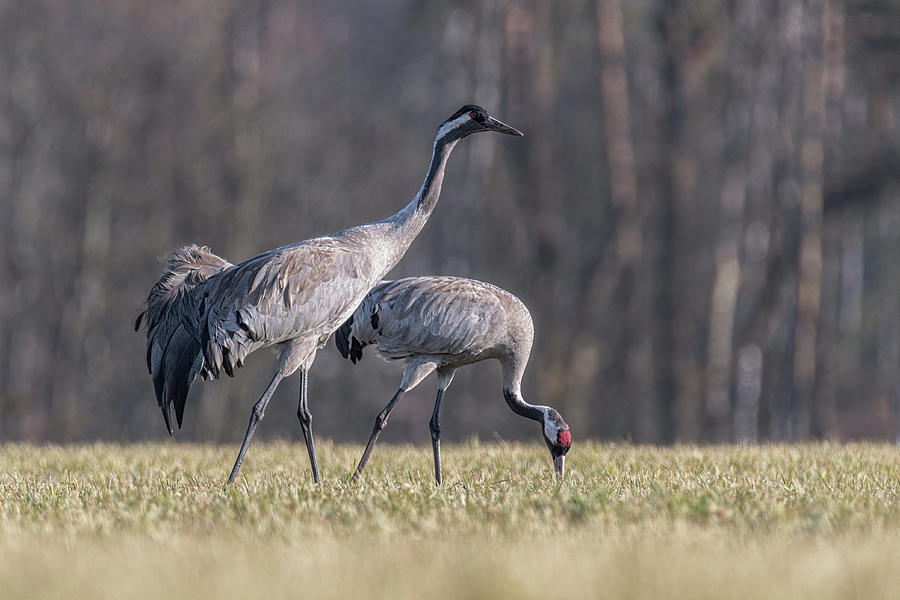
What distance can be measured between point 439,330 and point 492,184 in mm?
15451

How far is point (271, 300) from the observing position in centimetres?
774

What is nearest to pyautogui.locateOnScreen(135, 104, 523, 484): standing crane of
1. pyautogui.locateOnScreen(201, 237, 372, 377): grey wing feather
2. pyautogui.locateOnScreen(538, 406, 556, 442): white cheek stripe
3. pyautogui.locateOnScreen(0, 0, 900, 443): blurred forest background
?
pyautogui.locateOnScreen(201, 237, 372, 377): grey wing feather

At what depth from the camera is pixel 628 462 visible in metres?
8.97

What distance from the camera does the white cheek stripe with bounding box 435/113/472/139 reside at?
28.2 feet

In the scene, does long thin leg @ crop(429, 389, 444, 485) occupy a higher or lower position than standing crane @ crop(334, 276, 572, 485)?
lower

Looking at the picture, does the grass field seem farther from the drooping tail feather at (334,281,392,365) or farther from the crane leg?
the drooping tail feather at (334,281,392,365)

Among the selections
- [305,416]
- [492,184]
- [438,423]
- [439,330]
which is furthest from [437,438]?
[492,184]

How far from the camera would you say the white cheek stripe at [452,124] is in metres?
8.61

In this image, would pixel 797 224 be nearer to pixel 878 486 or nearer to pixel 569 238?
pixel 569 238

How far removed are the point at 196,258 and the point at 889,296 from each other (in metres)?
22.5

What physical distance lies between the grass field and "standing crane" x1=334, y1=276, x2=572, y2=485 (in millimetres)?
371

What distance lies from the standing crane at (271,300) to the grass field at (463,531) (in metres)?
0.71

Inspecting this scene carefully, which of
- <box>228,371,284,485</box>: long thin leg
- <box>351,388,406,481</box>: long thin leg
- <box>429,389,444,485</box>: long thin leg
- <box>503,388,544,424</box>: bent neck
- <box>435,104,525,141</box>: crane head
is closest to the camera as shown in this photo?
<box>228,371,284,485</box>: long thin leg

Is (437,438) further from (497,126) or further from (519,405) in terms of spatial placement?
(497,126)
